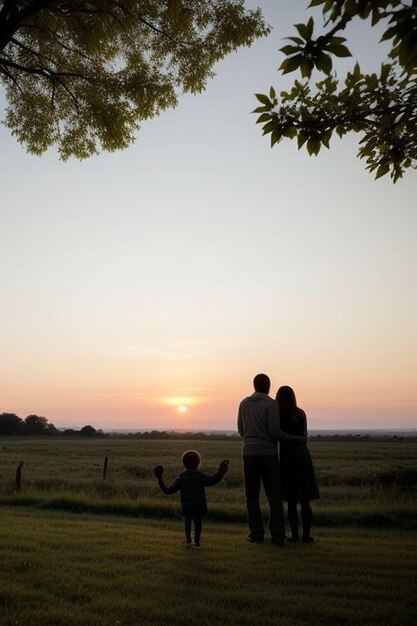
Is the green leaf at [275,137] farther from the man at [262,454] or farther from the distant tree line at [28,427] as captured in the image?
the distant tree line at [28,427]

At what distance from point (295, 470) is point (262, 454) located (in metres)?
0.63

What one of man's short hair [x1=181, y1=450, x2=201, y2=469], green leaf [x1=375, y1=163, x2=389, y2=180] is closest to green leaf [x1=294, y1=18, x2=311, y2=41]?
green leaf [x1=375, y1=163, x2=389, y2=180]

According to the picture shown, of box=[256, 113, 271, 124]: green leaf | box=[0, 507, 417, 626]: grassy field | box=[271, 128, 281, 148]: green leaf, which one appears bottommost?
box=[0, 507, 417, 626]: grassy field

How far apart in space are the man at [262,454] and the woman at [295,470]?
7.3 inches

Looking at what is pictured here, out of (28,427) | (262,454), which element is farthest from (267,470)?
(28,427)

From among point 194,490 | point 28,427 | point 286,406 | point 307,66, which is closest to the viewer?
point 307,66

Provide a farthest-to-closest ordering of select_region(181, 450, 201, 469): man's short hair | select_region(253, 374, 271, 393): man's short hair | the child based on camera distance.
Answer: select_region(253, 374, 271, 393): man's short hair → select_region(181, 450, 201, 469): man's short hair → the child

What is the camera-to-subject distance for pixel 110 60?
411 inches

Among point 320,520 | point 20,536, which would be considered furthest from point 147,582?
point 320,520

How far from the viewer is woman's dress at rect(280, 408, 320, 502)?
31.6 feet

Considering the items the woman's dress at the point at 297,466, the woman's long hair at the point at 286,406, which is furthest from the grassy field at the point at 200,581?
the woman's long hair at the point at 286,406

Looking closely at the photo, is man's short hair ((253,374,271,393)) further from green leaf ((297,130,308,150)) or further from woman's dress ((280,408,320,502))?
green leaf ((297,130,308,150))

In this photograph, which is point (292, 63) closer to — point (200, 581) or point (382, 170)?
point (382, 170)

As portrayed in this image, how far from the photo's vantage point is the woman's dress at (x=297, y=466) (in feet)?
31.6
